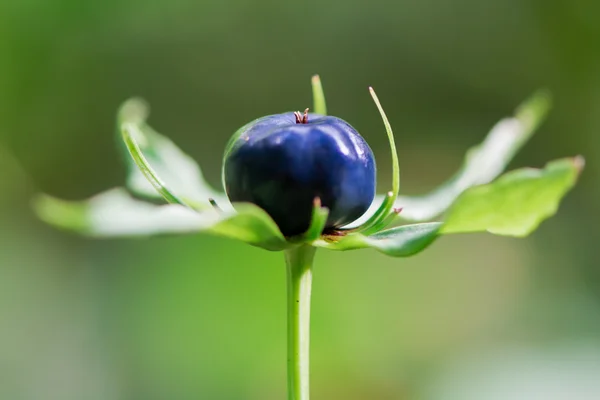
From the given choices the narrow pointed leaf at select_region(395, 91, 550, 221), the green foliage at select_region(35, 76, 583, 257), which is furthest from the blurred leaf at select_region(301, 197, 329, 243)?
the narrow pointed leaf at select_region(395, 91, 550, 221)

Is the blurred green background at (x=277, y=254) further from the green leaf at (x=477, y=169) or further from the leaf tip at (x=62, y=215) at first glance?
the leaf tip at (x=62, y=215)

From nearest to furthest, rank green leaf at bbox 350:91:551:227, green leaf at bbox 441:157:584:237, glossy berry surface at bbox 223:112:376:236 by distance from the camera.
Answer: green leaf at bbox 441:157:584:237 < glossy berry surface at bbox 223:112:376:236 < green leaf at bbox 350:91:551:227

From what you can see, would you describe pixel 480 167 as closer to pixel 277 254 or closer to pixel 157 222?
pixel 157 222

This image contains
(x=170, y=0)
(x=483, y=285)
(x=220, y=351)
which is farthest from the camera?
(x=170, y=0)

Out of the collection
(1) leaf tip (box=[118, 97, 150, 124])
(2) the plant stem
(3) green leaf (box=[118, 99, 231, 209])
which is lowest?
(2) the plant stem

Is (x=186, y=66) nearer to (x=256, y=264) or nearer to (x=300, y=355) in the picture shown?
(x=256, y=264)

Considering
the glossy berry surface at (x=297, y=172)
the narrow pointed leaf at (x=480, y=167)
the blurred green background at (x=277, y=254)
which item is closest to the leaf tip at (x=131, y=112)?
the glossy berry surface at (x=297, y=172)

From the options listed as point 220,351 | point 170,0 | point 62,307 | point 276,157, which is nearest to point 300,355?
point 276,157

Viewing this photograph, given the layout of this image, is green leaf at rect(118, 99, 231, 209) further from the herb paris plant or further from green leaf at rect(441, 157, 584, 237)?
green leaf at rect(441, 157, 584, 237)
